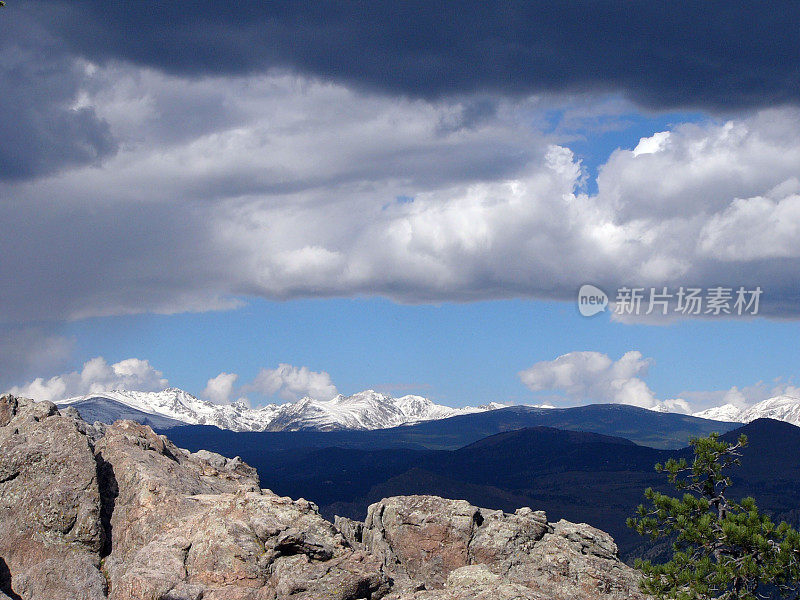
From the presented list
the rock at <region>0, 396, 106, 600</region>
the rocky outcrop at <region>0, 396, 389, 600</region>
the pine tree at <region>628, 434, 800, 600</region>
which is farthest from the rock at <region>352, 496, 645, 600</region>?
the rock at <region>0, 396, 106, 600</region>

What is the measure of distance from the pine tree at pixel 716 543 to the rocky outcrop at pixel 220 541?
306 centimetres

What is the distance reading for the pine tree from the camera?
168 ft

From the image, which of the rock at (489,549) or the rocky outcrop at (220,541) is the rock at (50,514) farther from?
the rock at (489,549)

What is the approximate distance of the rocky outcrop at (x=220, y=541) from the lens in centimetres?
4591

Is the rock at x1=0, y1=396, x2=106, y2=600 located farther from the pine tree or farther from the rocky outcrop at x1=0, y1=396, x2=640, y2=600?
the pine tree

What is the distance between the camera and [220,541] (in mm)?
48156

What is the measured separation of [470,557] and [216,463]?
33753 millimetres

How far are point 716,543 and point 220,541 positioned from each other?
31385 millimetres

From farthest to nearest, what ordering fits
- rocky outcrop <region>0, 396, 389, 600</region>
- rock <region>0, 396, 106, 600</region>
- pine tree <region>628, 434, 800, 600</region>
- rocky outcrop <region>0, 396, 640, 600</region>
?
pine tree <region>628, 434, 800, 600</region>, rock <region>0, 396, 106, 600</region>, rocky outcrop <region>0, 396, 640, 600</region>, rocky outcrop <region>0, 396, 389, 600</region>

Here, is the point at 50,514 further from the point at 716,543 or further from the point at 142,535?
the point at 716,543

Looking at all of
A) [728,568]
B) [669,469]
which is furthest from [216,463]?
[728,568]

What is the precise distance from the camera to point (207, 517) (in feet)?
168

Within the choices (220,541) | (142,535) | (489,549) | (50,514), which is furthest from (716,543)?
(50,514)

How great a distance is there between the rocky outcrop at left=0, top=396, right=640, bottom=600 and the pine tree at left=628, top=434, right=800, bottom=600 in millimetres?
3060
